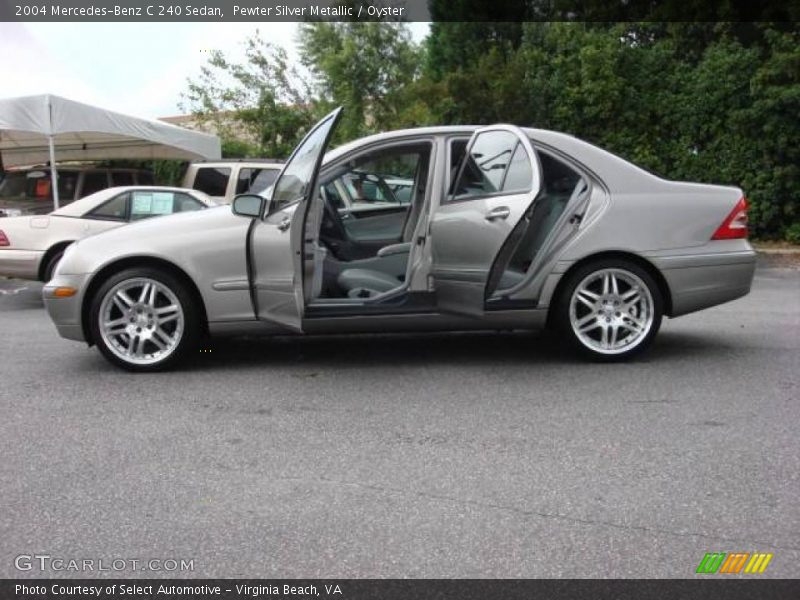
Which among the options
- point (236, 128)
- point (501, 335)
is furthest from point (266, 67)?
point (501, 335)

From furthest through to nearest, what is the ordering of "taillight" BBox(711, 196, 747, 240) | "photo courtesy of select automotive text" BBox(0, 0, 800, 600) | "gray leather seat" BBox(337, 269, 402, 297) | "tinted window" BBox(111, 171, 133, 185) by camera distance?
"tinted window" BBox(111, 171, 133, 185)
"gray leather seat" BBox(337, 269, 402, 297)
"taillight" BBox(711, 196, 747, 240)
"photo courtesy of select automotive text" BBox(0, 0, 800, 600)

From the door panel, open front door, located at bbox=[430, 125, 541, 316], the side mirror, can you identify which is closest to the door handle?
open front door, located at bbox=[430, 125, 541, 316]

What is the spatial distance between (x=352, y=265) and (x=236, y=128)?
18.6 m

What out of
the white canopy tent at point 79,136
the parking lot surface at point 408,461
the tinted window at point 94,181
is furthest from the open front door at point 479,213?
the tinted window at point 94,181

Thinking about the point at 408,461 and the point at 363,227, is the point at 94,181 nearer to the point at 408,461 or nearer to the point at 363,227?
the point at 363,227

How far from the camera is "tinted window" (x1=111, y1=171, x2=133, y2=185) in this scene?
12.8 m

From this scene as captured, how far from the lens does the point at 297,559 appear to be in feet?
9.48

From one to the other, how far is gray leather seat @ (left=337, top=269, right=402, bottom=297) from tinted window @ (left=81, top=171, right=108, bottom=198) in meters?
8.24

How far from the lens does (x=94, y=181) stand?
12758 millimetres

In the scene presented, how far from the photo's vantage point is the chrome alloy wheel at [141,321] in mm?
5395

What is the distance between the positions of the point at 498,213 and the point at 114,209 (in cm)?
602

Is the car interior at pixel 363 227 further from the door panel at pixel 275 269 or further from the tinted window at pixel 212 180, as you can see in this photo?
the tinted window at pixel 212 180

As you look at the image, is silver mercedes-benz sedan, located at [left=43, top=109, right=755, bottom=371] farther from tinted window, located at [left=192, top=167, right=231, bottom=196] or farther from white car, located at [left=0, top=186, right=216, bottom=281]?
tinted window, located at [left=192, top=167, right=231, bottom=196]

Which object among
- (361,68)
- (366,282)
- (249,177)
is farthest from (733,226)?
(361,68)
